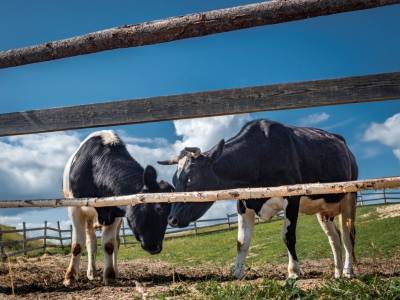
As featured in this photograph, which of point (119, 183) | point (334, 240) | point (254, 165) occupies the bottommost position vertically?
point (334, 240)

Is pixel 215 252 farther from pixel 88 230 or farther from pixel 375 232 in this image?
pixel 88 230

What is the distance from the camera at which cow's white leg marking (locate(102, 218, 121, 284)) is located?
6.79 metres

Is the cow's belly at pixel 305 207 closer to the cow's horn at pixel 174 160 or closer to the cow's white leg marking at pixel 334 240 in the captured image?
the cow's white leg marking at pixel 334 240

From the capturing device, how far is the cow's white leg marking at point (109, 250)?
6792mm

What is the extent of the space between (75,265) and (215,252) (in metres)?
7.54

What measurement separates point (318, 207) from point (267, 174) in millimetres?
1182

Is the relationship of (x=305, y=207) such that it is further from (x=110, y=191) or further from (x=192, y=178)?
(x=110, y=191)

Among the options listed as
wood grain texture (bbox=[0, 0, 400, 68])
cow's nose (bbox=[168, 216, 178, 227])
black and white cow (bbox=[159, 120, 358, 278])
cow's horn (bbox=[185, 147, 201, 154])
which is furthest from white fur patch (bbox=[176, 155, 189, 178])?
wood grain texture (bbox=[0, 0, 400, 68])

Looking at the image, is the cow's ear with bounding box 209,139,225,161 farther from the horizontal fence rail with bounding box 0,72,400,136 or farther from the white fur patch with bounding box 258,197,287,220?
the horizontal fence rail with bounding box 0,72,400,136

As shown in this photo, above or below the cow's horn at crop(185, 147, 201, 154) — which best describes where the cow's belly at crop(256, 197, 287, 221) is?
below

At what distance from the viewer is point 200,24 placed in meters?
3.09

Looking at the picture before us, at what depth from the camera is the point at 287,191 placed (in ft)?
15.1

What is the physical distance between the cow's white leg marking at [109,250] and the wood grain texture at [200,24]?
13.1 ft

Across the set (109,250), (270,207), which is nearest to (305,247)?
(270,207)
